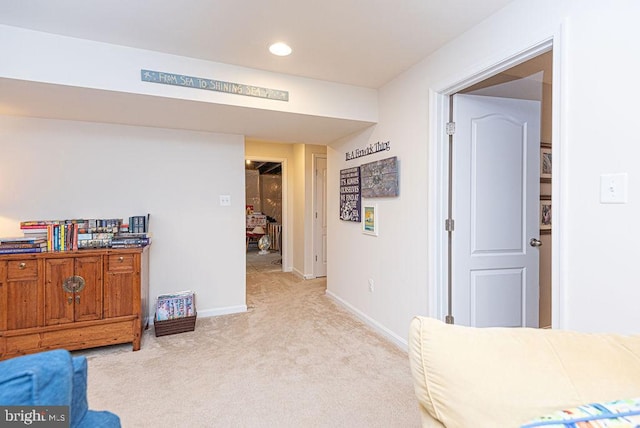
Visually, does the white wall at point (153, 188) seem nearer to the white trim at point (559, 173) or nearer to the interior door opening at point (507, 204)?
the interior door opening at point (507, 204)

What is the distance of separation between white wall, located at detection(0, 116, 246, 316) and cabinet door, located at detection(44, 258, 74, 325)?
0.71 m

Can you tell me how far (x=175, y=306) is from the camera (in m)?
2.99

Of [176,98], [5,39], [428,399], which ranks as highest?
[5,39]

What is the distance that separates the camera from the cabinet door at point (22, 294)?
2.27 m

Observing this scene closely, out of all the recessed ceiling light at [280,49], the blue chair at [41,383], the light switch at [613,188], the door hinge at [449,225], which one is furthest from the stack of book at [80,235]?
the light switch at [613,188]

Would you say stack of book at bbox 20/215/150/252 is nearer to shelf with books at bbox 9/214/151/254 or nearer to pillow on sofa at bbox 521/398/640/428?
shelf with books at bbox 9/214/151/254

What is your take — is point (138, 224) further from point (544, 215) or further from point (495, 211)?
point (544, 215)

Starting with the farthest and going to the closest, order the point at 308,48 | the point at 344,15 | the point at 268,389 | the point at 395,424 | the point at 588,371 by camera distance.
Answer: the point at 308,48 < the point at 268,389 < the point at 344,15 < the point at 395,424 < the point at 588,371

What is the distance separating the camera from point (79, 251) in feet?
7.96

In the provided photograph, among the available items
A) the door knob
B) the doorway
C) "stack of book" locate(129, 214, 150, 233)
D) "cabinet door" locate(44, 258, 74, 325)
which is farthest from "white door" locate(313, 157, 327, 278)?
"cabinet door" locate(44, 258, 74, 325)

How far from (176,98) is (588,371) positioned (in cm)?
265

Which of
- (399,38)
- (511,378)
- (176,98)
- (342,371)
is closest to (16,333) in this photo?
(176,98)

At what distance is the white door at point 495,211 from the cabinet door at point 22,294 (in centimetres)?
314

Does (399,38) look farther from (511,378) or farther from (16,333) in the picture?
(16,333)
